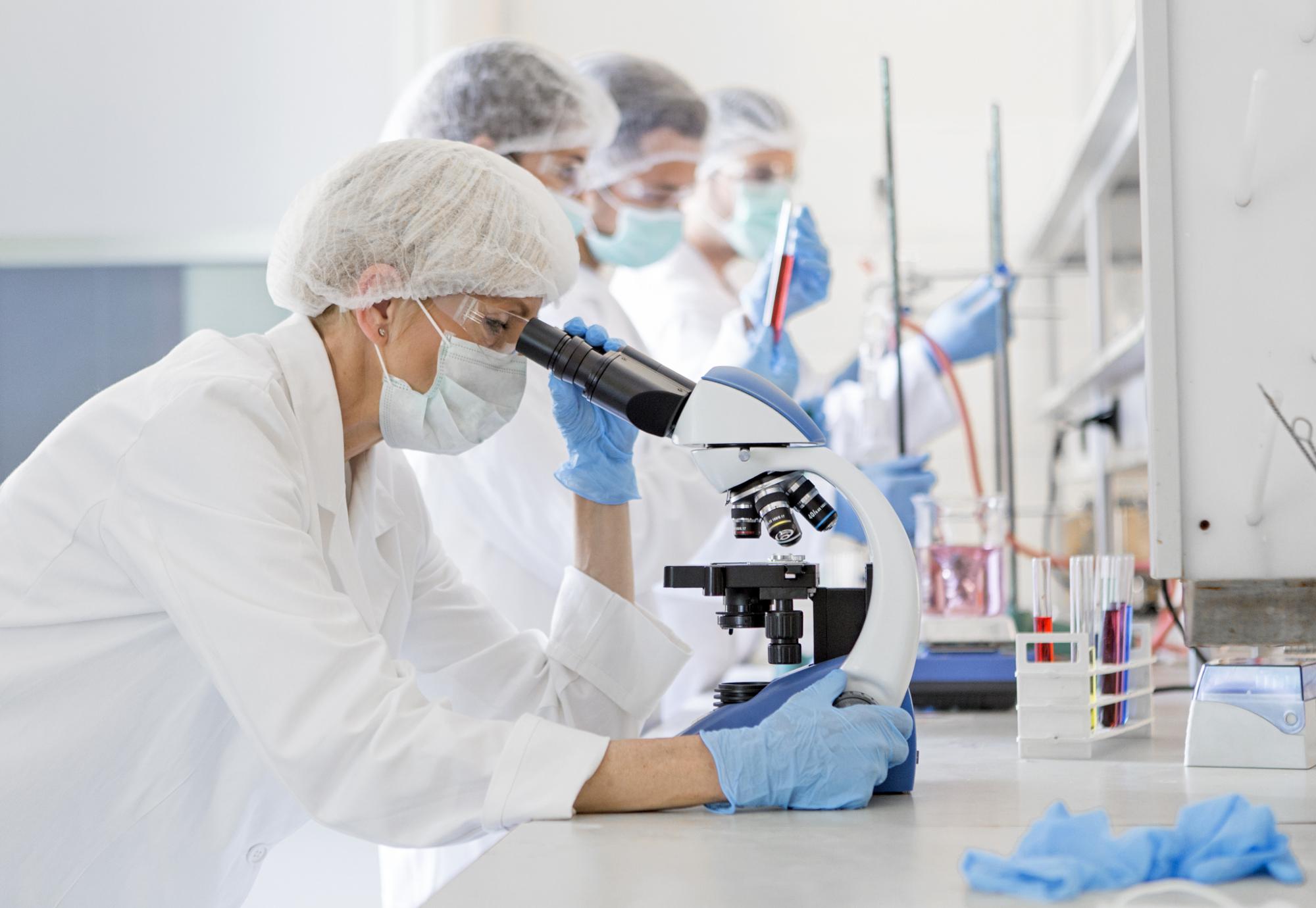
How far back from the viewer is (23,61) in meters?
3.10

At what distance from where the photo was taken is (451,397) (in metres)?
1.31

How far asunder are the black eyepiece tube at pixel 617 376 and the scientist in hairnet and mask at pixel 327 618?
0.12 metres

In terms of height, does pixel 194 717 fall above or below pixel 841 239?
below

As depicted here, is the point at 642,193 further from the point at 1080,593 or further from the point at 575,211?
the point at 1080,593

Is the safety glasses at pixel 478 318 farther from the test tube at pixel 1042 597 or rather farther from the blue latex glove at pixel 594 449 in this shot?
the test tube at pixel 1042 597

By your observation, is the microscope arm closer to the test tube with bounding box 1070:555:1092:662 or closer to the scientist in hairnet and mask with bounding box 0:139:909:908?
the scientist in hairnet and mask with bounding box 0:139:909:908

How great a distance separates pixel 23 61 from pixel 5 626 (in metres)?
2.47

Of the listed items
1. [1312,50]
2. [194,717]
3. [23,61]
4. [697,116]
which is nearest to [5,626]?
[194,717]

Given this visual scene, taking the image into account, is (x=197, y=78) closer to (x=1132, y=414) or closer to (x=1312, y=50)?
(x=1132, y=414)

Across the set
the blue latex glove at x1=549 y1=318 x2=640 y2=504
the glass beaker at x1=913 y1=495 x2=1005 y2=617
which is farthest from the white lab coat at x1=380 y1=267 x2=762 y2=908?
the glass beaker at x1=913 y1=495 x2=1005 y2=617

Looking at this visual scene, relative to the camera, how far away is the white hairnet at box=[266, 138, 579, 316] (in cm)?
125

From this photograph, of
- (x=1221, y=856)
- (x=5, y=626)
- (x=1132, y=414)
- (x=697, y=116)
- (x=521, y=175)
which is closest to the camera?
(x=1221, y=856)

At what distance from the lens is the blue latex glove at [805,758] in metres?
1.00

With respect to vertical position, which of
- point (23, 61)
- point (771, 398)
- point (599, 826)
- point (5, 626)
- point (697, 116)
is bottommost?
point (599, 826)
